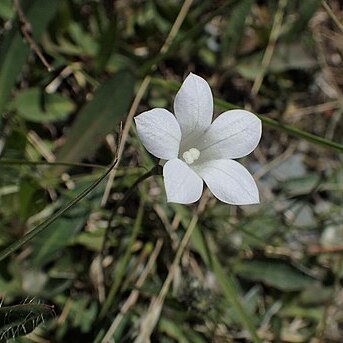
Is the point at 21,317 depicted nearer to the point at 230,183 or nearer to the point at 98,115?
the point at 230,183

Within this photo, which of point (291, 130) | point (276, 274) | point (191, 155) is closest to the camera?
point (191, 155)

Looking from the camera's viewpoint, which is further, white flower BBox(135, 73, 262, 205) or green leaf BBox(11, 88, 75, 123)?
green leaf BBox(11, 88, 75, 123)

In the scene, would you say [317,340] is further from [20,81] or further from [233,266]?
[20,81]

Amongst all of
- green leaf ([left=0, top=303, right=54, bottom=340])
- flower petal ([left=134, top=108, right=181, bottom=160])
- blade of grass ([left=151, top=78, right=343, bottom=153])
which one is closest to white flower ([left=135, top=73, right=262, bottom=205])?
flower petal ([left=134, top=108, right=181, bottom=160])

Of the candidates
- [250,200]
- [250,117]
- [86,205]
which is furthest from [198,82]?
[86,205]

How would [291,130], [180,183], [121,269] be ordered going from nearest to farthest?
1. [180,183]
2. [291,130]
3. [121,269]

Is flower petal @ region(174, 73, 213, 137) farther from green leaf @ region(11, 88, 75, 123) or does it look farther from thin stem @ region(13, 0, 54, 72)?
→ green leaf @ region(11, 88, 75, 123)

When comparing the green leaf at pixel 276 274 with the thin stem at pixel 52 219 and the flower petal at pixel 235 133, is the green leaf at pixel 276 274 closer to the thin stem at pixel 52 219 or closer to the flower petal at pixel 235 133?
Answer: the flower petal at pixel 235 133

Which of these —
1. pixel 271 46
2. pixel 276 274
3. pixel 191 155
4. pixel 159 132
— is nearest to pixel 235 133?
pixel 191 155
